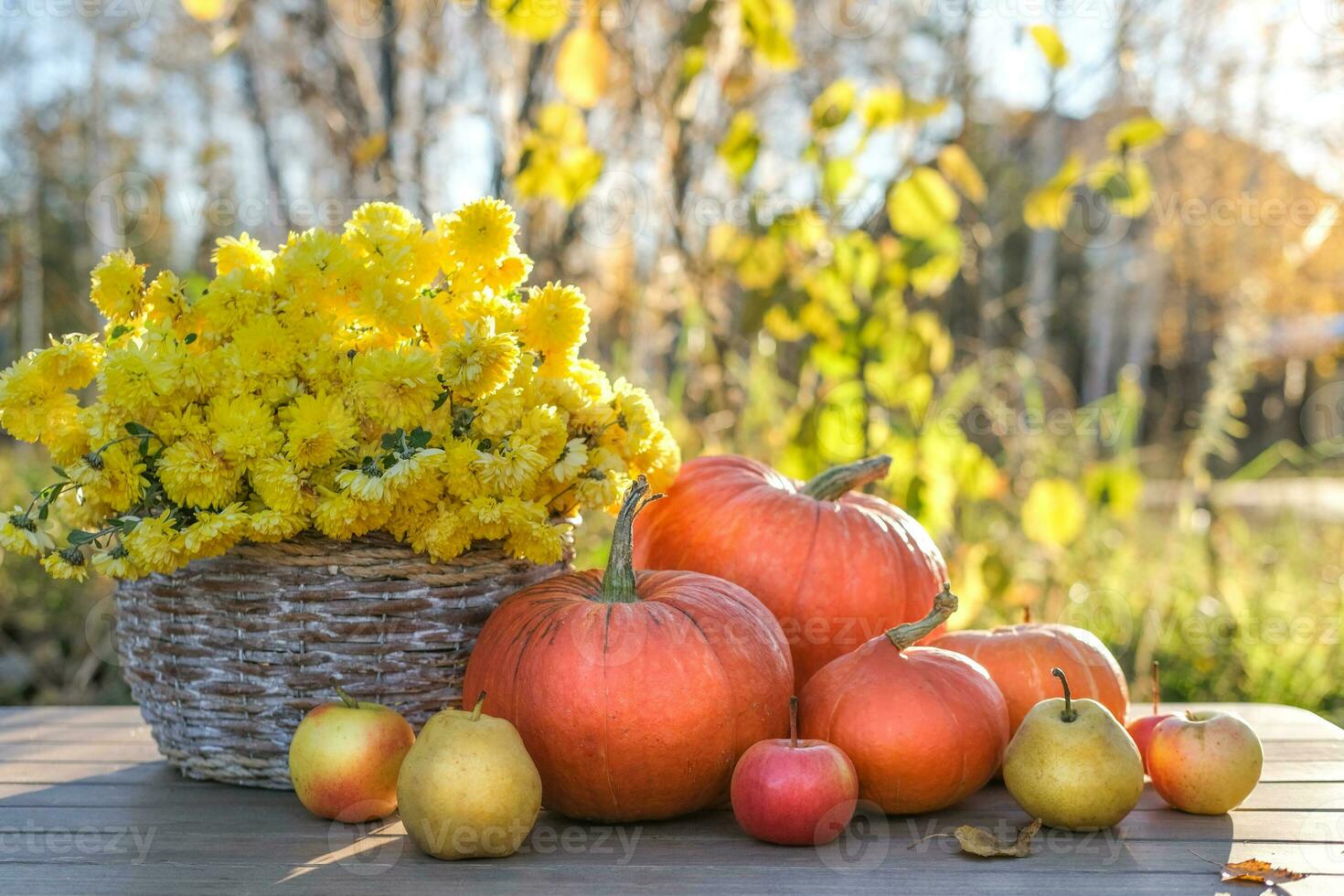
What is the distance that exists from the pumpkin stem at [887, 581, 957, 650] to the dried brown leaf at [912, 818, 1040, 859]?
22 centimetres

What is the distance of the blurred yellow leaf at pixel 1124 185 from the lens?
2.35m

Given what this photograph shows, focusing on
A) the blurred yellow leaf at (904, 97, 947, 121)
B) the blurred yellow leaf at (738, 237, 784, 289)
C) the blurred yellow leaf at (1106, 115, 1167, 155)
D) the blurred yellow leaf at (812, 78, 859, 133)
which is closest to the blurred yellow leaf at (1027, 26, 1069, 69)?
the blurred yellow leaf at (1106, 115, 1167, 155)

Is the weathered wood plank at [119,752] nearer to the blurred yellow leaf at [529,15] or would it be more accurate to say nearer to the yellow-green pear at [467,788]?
the yellow-green pear at [467,788]

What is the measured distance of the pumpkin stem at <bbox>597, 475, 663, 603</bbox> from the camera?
140cm

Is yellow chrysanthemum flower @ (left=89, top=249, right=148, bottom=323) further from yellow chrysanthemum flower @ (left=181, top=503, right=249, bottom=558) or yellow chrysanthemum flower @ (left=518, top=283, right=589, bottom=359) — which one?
yellow chrysanthemum flower @ (left=518, top=283, right=589, bottom=359)

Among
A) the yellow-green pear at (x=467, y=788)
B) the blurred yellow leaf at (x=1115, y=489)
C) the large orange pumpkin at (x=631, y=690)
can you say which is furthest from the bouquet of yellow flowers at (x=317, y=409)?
the blurred yellow leaf at (x=1115, y=489)

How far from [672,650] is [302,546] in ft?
1.50

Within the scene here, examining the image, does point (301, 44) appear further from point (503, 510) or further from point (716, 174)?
point (503, 510)

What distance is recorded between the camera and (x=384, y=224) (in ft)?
4.84

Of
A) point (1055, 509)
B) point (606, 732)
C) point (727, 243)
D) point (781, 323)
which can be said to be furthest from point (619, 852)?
point (727, 243)

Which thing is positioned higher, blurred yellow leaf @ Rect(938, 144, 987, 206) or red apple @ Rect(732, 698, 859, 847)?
blurred yellow leaf @ Rect(938, 144, 987, 206)

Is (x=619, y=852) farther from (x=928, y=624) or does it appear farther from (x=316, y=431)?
(x=316, y=431)

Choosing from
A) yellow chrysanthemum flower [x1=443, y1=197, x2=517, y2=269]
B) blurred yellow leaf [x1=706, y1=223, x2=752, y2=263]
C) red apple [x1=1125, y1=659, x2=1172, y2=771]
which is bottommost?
red apple [x1=1125, y1=659, x2=1172, y2=771]

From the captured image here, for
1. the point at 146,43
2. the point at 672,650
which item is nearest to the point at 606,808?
the point at 672,650
